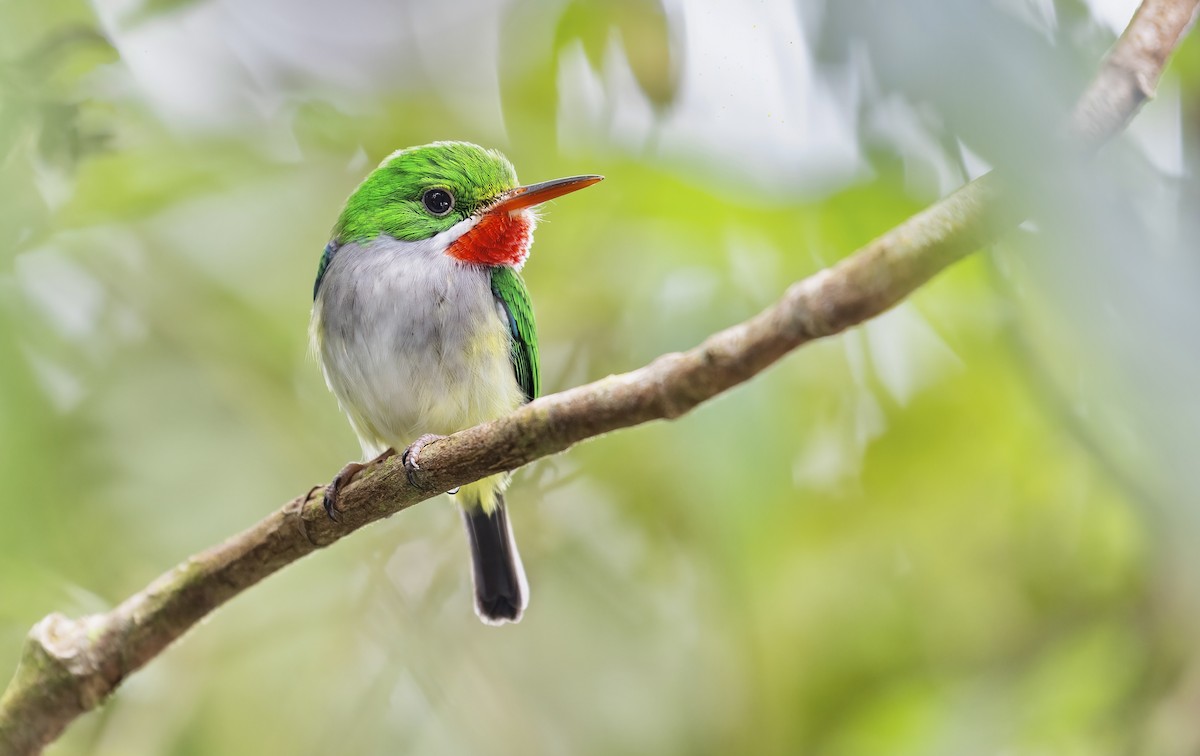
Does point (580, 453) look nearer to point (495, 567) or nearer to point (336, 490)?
point (495, 567)

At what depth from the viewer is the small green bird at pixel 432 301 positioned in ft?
8.73

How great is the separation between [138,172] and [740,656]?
191cm

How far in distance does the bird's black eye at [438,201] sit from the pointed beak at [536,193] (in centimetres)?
17

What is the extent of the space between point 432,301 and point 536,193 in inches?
14.0

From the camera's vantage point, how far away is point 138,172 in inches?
115

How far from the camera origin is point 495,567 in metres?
3.14

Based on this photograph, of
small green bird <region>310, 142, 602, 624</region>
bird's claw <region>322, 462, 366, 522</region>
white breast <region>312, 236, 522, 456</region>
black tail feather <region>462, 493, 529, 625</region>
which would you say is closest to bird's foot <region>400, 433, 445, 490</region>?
bird's claw <region>322, 462, 366, 522</region>

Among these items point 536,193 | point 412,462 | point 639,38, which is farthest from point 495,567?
point 639,38

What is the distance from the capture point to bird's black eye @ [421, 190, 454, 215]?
9.57ft

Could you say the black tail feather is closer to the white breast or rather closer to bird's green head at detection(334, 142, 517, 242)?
the white breast

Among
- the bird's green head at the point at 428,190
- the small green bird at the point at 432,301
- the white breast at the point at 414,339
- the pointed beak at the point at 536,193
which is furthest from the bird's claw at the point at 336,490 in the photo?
the bird's green head at the point at 428,190

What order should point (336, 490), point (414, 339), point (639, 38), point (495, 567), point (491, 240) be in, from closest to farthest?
point (336, 490) → point (639, 38) → point (414, 339) → point (491, 240) → point (495, 567)

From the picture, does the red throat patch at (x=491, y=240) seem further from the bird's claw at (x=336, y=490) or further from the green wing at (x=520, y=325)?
the bird's claw at (x=336, y=490)

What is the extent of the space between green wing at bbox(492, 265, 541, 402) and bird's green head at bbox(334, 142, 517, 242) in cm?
19
